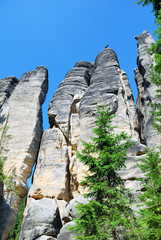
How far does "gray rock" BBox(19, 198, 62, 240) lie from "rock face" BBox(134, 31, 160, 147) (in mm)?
8593

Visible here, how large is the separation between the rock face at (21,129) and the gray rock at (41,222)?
16.2ft

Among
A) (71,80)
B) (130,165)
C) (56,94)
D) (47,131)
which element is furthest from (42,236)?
(71,80)


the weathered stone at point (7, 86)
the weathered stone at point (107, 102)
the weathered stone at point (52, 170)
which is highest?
the weathered stone at point (7, 86)

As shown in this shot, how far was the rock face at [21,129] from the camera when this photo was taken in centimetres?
1731

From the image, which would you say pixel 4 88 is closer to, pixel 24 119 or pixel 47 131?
pixel 24 119

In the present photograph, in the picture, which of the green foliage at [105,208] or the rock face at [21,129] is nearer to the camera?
the green foliage at [105,208]

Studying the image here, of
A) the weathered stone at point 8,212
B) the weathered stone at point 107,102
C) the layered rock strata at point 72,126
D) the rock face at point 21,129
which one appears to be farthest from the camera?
the weathered stone at point 107,102

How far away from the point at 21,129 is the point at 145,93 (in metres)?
13.4

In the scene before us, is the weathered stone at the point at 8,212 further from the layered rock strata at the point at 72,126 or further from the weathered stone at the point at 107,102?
the weathered stone at the point at 107,102

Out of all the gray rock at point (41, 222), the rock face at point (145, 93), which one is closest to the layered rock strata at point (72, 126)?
the gray rock at point (41, 222)

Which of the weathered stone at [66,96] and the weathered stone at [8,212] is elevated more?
the weathered stone at [66,96]

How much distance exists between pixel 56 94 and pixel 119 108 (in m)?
8.90

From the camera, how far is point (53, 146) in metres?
19.8

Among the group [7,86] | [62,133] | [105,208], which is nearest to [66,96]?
[62,133]
